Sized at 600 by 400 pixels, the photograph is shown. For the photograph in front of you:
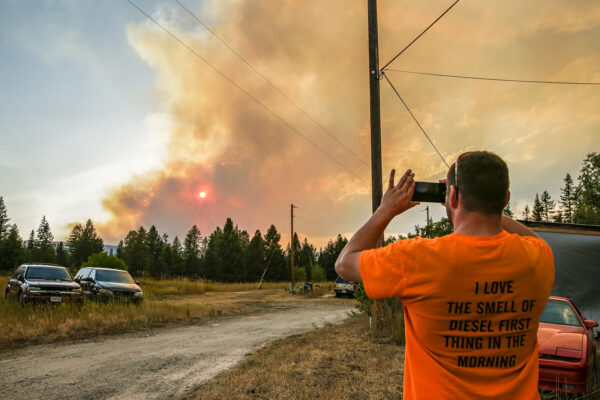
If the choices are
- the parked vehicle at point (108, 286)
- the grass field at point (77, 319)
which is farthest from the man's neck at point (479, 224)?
the parked vehicle at point (108, 286)

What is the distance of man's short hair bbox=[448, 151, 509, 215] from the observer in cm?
152

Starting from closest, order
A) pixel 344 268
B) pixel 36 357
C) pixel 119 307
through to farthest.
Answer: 1. pixel 344 268
2. pixel 36 357
3. pixel 119 307

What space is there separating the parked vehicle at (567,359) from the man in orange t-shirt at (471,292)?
17.9 feet

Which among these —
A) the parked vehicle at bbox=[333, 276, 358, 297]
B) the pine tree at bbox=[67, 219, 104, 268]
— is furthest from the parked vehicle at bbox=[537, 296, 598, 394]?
the pine tree at bbox=[67, 219, 104, 268]

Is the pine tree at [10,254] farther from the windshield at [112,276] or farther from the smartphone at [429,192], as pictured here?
the smartphone at [429,192]

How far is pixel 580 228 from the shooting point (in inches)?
372

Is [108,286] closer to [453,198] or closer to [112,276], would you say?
[112,276]

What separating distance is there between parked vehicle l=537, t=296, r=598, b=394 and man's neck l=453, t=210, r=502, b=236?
18.6 feet

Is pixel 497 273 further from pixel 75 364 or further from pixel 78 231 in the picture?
pixel 78 231

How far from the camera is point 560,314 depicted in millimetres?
7656

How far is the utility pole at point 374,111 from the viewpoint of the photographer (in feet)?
35.2

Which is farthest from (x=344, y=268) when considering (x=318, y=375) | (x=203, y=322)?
(x=203, y=322)

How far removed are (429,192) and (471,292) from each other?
1.72 ft

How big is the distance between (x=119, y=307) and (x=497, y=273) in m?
15.3
